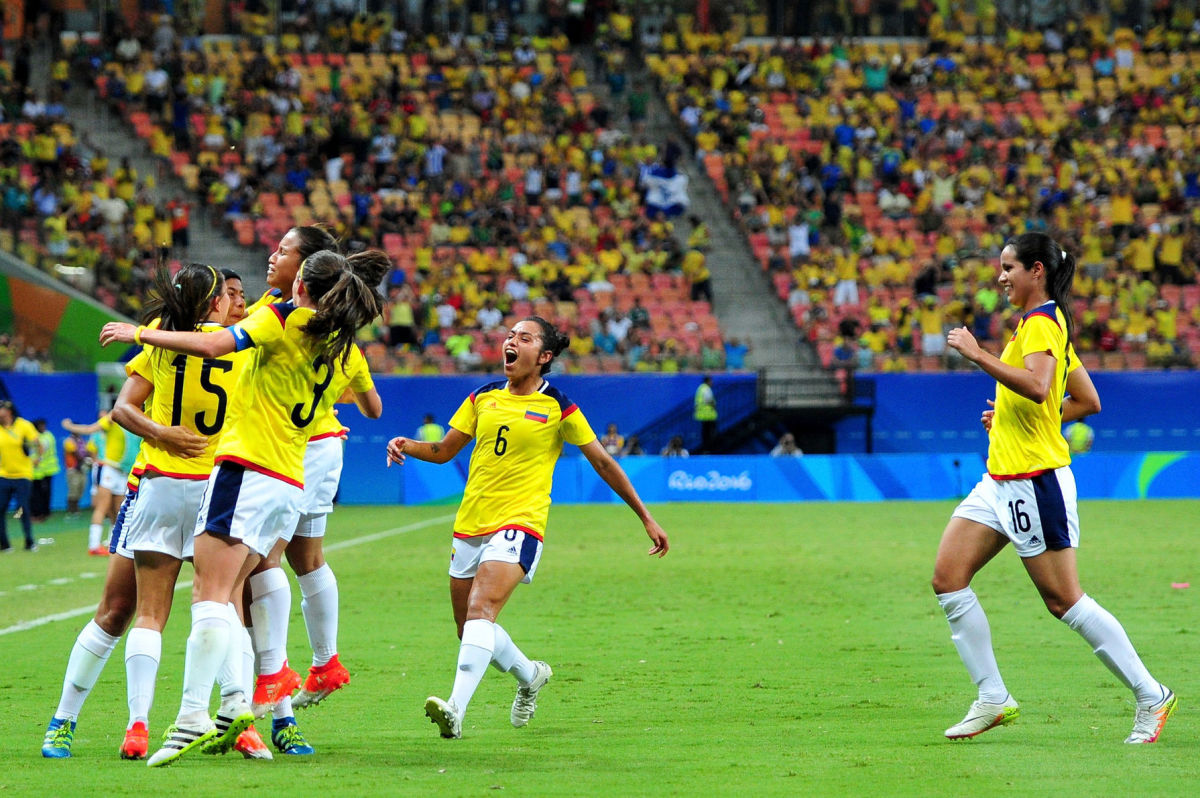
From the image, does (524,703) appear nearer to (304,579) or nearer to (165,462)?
(304,579)

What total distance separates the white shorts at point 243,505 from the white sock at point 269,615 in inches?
29.5

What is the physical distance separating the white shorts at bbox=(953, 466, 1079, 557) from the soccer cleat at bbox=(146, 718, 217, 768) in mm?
3535

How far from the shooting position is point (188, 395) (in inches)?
267

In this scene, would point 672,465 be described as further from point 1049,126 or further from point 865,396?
point 1049,126

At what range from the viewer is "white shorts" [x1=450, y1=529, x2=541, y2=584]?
7516 millimetres

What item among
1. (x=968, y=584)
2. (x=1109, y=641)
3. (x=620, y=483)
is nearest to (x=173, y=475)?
(x=620, y=483)

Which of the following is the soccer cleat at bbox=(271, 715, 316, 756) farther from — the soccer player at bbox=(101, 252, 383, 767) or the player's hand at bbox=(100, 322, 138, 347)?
the player's hand at bbox=(100, 322, 138, 347)

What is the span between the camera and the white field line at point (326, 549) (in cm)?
1260

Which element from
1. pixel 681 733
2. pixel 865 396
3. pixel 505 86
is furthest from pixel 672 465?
pixel 681 733

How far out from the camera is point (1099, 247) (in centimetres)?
3541

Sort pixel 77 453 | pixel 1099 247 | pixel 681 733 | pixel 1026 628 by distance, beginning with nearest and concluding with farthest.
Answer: pixel 681 733 → pixel 1026 628 → pixel 77 453 → pixel 1099 247

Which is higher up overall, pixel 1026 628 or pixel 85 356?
pixel 1026 628

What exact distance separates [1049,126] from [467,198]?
15711 mm

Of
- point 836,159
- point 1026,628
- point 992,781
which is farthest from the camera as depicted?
point 836,159
